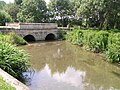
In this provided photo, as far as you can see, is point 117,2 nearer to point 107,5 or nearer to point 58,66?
point 107,5

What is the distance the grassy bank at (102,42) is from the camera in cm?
2400

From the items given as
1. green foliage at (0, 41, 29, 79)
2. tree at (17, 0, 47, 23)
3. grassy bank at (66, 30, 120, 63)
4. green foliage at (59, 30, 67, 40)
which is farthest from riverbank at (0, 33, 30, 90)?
tree at (17, 0, 47, 23)

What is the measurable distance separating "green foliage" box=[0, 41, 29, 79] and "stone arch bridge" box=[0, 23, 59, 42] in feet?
80.7

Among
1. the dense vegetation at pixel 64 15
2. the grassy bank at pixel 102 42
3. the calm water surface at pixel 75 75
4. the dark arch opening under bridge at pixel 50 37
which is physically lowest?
the dark arch opening under bridge at pixel 50 37

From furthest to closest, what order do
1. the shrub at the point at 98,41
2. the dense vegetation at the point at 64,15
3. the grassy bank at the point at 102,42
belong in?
the dense vegetation at the point at 64,15 < the shrub at the point at 98,41 < the grassy bank at the point at 102,42

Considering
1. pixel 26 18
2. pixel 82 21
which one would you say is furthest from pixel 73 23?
pixel 26 18

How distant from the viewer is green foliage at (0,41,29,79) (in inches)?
629

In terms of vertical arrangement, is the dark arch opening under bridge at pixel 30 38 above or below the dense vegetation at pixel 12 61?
below

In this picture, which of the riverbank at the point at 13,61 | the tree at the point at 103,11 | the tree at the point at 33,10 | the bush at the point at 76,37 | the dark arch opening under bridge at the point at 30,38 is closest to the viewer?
the riverbank at the point at 13,61

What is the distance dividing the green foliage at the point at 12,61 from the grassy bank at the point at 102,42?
390 inches

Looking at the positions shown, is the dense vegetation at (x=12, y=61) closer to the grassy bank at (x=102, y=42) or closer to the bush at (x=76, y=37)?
the grassy bank at (x=102, y=42)

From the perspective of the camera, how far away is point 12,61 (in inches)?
646

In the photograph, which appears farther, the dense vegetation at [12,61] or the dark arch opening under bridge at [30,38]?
the dark arch opening under bridge at [30,38]

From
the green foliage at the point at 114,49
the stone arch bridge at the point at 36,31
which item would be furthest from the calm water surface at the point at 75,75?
the stone arch bridge at the point at 36,31
